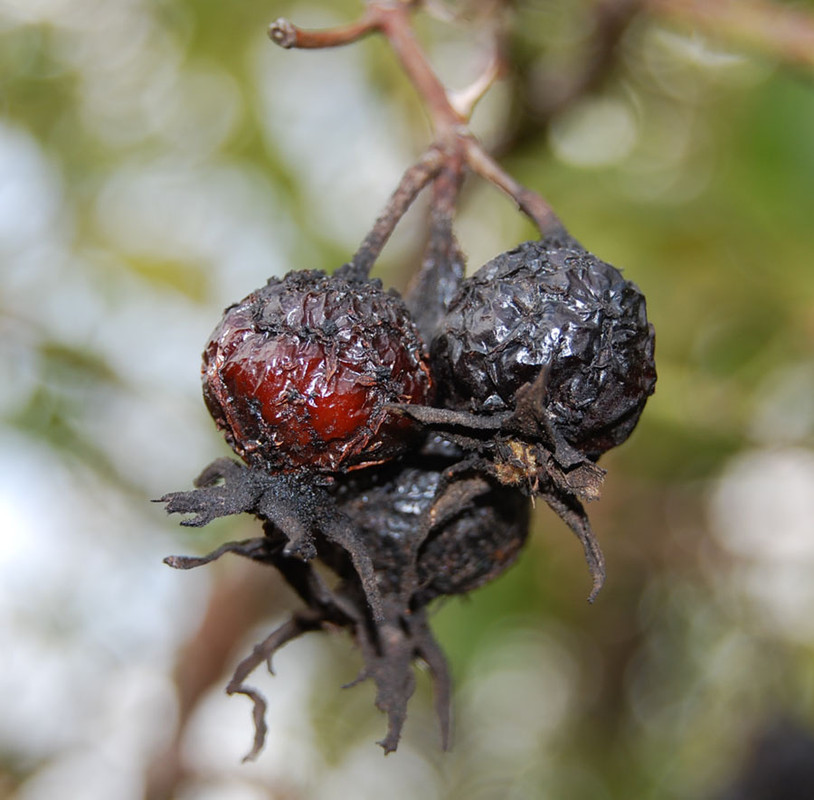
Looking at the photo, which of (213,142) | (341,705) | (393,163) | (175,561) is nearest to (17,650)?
(341,705)

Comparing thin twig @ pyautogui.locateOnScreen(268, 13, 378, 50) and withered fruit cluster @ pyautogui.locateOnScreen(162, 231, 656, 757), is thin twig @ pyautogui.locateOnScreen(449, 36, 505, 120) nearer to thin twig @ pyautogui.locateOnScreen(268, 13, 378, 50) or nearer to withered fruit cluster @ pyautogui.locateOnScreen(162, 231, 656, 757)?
thin twig @ pyautogui.locateOnScreen(268, 13, 378, 50)

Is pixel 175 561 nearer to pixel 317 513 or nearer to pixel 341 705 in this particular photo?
pixel 317 513


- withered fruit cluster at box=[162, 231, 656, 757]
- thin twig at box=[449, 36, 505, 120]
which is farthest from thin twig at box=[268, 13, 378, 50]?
withered fruit cluster at box=[162, 231, 656, 757]

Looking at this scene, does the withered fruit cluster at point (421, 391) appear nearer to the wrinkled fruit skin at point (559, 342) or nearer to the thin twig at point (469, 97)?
the wrinkled fruit skin at point (559, 342)

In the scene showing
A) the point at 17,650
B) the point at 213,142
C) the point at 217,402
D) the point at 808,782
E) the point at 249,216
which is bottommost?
the point at 17,650

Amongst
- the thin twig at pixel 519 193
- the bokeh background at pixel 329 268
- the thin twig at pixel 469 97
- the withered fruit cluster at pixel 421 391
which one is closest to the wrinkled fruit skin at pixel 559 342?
the withered fruit cluster at pixel 421 391

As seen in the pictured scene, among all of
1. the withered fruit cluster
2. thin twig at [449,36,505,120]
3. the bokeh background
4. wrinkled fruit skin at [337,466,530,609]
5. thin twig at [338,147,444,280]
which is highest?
thin twig at [449,36,505,120]
